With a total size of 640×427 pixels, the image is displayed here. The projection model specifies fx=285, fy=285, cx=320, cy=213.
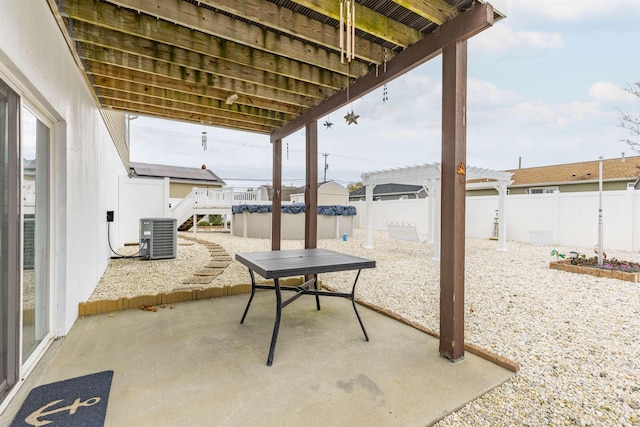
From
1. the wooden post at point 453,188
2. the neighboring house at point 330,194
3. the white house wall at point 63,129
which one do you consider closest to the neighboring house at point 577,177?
the neighboring house at point 330,194

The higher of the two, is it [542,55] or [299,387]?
[542,55]

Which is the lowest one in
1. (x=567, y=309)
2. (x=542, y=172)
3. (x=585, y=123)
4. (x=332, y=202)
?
(x=567, y=309)

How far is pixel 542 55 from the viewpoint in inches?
259

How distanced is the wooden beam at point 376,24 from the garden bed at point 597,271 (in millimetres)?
5359

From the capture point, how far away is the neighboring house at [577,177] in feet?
37.8

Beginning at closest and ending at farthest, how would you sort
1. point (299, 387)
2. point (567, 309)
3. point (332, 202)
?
point (299, 387)
point (567, 309)
point (332, 202)

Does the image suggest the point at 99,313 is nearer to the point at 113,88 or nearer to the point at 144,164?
the point at 113,88

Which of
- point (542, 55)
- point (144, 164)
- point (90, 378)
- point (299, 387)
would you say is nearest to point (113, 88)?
point (90, 378)

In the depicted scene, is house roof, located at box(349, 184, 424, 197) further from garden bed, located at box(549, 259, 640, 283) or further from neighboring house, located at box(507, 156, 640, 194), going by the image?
garden bed, located at box(549, 259, 640, 283)

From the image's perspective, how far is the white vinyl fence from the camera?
791cm

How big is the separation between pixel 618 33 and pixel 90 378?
30.6 ft

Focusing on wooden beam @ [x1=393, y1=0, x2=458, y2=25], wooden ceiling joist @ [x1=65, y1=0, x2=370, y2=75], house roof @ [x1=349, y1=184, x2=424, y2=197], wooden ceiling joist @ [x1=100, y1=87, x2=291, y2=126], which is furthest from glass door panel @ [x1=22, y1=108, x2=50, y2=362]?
house roof @ [x1=349, y1=184, x2=424, y2=197]

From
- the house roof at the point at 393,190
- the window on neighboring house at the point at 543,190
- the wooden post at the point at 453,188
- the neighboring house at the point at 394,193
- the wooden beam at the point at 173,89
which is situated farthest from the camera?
the house roof at the point at 393,190

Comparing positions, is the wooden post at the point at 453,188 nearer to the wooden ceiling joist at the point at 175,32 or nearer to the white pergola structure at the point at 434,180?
the wooden ceiling joist at the point at 175,32
